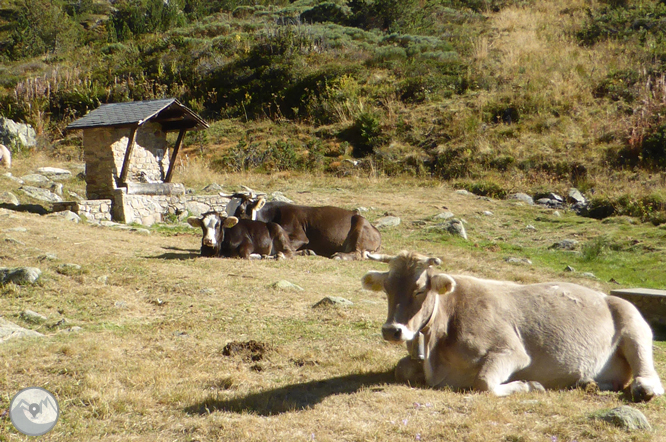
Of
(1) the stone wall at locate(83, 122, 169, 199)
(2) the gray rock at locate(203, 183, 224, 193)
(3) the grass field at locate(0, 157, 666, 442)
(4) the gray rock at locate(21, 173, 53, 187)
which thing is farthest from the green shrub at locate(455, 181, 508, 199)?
(4) the gray rock at locate(21, 173, 53, 187)

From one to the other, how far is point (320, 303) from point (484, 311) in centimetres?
296

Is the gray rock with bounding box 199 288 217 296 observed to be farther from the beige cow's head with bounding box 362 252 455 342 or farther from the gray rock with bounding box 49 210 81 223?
the gray rock with bounding box 49 210 81 223

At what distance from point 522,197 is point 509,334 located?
15.0m

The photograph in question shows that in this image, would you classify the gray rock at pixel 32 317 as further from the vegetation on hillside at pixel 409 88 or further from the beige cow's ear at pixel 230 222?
the vegetation on hillside at pixel 409 88

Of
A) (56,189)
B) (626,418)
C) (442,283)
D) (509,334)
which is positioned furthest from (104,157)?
(626,418)

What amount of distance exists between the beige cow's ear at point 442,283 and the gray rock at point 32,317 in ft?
14.6

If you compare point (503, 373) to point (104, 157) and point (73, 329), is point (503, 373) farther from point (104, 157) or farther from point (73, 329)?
point (104, 157)

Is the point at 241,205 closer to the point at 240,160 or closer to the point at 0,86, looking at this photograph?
the point at 240,160

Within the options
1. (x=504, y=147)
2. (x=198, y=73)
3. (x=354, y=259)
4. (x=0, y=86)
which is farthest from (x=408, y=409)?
(x=0, y=86)

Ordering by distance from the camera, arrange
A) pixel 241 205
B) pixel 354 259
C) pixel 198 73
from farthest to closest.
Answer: pixel 198 73 → pixel 241 205 → pixel 354 259

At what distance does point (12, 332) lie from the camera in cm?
582

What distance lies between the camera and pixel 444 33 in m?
35.2

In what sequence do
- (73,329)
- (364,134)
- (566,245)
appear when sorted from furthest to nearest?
(364,134)
(566,245)
(73,329)

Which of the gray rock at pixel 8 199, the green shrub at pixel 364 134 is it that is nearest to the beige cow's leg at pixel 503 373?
the gray rock at pixel 8 199
